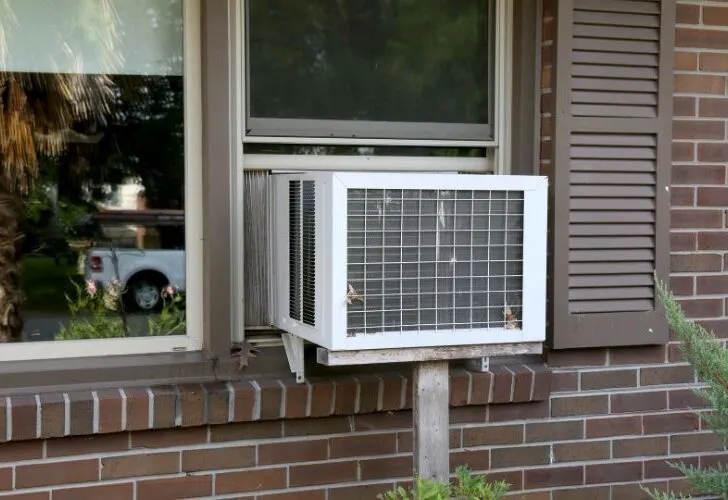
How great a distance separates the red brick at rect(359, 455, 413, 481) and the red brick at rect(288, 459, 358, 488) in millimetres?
24

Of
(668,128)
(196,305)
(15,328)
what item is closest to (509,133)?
(668,128)

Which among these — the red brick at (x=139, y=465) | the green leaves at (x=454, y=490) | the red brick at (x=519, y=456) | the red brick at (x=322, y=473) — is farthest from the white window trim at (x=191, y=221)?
the red brick at (x=519, y=456)

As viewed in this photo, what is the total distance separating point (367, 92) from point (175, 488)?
1.62 metres

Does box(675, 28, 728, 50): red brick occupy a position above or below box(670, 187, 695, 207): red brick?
above

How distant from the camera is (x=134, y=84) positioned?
339 centimetres

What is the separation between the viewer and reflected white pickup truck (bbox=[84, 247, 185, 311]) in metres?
3.39

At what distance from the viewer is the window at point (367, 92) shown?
3.46 meters

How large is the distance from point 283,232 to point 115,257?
640 mm

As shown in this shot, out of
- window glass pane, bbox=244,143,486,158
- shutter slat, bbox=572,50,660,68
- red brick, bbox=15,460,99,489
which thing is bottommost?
red brick, bbox=15,460,99,489

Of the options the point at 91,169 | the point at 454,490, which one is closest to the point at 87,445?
the point at 91,169

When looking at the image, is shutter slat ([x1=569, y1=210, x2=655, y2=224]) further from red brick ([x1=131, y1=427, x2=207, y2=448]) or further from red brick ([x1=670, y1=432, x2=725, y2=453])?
red brick ([x1=131, y1=427, x2=207, y2=448])

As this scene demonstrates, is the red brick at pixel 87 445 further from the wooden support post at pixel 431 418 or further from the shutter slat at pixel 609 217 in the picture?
the shutter slat at pixel 609 217

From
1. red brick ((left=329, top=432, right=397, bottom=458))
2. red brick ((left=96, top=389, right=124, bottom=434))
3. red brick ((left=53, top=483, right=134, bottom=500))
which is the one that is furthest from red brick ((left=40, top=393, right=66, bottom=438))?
red brick ((left=329, top=432, right=397, bottom=458))

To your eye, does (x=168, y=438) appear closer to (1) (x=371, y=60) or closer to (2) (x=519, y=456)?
(2) (x=519, y=456)
